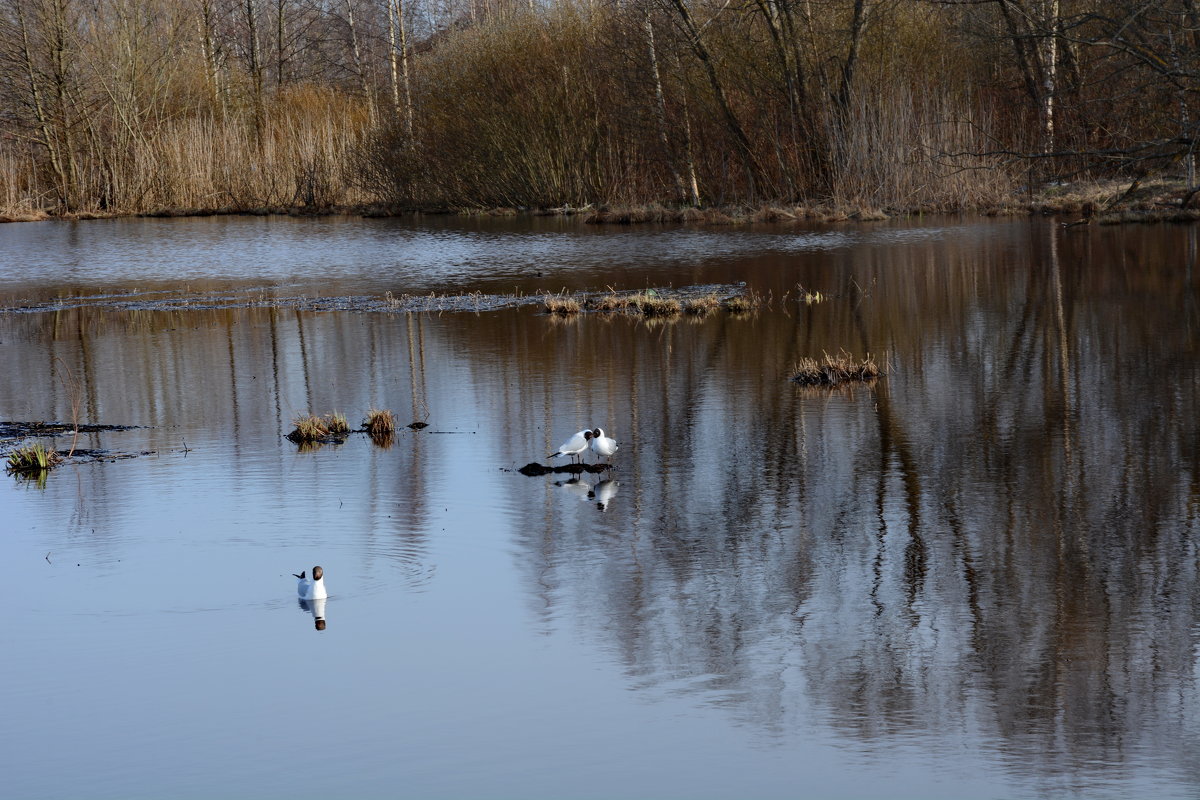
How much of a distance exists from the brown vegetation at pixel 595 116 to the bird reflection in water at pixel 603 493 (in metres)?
13.1

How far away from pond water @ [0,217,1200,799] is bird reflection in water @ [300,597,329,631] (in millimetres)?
58

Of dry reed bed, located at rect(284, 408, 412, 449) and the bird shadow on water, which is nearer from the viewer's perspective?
the bird shadow on water

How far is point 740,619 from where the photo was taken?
562 cm

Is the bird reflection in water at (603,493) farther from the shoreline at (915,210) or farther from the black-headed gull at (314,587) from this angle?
the shoreline at (915,210)

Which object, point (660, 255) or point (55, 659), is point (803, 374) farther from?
point (660, 255)

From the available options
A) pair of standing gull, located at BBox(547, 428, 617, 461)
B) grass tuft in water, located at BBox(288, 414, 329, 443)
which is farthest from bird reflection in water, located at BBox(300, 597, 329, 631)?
grass tuft in water, located at BBox(288, 414, 329, 443)

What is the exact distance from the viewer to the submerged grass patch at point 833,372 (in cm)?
1062

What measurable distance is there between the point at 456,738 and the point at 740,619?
1.46 meters

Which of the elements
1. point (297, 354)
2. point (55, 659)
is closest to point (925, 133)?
point (297, 354)

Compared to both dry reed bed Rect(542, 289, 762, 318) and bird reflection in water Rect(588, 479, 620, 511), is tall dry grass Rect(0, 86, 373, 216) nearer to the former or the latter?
dry reed bed Rect(542, 289, 762, 318)

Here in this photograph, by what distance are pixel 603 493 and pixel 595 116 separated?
26.9m

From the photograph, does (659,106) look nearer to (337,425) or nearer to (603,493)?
(337,425)

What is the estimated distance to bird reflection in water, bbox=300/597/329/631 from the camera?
5863 mm

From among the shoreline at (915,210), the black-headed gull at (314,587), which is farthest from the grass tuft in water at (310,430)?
the shoreline at (915,210)
